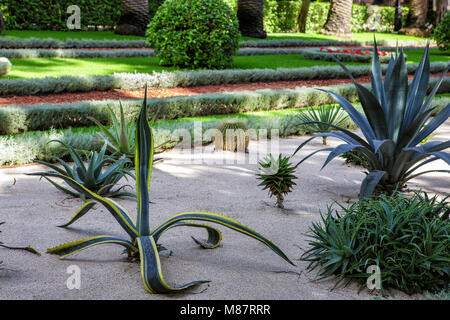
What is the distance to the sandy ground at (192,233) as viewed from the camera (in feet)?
8.66

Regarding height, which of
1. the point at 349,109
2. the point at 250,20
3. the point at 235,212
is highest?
the point at 250,20

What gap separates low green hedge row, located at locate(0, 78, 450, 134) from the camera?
6383mm

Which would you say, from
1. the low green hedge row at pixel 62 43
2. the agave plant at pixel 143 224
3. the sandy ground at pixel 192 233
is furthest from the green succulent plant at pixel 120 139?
the low green hedge row at pixel 62 43

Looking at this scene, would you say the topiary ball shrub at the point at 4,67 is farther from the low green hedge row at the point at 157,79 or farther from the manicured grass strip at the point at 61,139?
the manicured grass strip at the point at 61,139

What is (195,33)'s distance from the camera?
11.1 m

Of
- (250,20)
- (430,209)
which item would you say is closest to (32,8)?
(250,20)

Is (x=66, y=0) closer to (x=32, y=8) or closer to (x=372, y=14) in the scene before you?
(x=32, y=8)

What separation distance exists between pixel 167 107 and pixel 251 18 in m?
13.3

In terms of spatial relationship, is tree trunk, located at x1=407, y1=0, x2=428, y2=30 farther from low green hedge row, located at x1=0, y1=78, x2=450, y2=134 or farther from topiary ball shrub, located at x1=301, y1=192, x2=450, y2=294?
topiary ball shrub, located at x1=301, y1=192, x2=450, y2=294

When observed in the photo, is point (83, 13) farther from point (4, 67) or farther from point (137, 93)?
point (137, 93)

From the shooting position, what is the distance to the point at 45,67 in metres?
10.7

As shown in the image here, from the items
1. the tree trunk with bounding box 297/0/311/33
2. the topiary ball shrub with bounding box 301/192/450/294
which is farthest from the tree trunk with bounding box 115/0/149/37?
the topiary ball shrub with bounding box 301/192/450/294

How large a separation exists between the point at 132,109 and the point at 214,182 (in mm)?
2801

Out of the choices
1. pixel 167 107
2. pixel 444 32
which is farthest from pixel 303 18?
pixel 167 107
